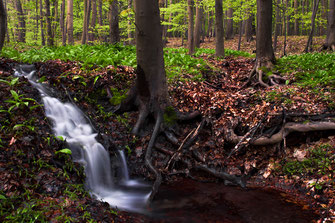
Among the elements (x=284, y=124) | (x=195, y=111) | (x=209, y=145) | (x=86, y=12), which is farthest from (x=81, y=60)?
(x=86, y=12)

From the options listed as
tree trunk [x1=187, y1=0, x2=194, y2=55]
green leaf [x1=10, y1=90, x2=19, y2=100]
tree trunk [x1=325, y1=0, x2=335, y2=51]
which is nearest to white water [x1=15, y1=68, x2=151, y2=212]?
green leaf [x1=10, y1=90, x2=19, y2=100]

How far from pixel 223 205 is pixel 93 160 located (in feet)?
10.2

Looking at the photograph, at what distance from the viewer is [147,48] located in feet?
20.8

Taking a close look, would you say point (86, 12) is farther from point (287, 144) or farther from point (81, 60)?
point (287, 144)

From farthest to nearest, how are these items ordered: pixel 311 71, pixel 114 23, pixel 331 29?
pixel 331 29
pixel 114 23
pixel 311 71

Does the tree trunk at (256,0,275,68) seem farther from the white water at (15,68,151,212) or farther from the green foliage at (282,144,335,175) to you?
the white water at (15,68,151,212)

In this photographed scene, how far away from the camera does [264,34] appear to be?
30.0 ft

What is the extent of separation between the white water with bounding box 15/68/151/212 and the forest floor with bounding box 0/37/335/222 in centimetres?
27

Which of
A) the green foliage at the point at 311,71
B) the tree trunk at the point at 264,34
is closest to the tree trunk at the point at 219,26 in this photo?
the tree trunk at the point at 264,34

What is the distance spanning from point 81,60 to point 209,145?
5.69m

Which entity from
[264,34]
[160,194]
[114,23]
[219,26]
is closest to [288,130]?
[160,194]

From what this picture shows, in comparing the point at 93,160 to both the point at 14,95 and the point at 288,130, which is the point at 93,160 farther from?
the point at 288,130

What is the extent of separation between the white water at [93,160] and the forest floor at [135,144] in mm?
273

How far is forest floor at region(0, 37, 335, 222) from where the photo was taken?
372cm
